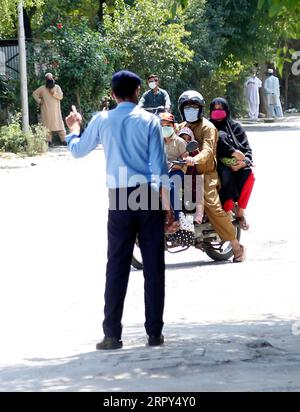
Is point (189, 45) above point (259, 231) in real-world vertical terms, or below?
above

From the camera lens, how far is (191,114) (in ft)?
40.9

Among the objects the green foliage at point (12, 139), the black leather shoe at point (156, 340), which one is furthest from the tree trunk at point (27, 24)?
the black leather shoe at point (156, 340)

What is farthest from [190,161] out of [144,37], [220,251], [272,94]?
[272,94]

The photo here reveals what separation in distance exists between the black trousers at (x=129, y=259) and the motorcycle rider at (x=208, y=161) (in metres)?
4.03

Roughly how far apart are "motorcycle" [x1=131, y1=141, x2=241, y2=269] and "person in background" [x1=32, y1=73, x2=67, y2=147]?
18.2 metres

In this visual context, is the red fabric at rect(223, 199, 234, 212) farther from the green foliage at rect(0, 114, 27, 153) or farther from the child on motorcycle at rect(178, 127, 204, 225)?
the green foliage at rect(0, 114, 27, 153)

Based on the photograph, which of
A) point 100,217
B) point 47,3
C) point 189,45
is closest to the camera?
point 100,217

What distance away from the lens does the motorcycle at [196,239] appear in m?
12.6

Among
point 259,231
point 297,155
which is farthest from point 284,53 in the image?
point 297,155

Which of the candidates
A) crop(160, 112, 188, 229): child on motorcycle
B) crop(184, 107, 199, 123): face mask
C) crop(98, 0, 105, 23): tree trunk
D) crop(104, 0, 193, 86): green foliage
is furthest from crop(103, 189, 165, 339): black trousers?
crop(98, 0, 105, 23): tree trunk

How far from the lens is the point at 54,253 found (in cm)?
1361

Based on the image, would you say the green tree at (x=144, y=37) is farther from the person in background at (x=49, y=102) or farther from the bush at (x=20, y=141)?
the bush at (x=20, y=141)
